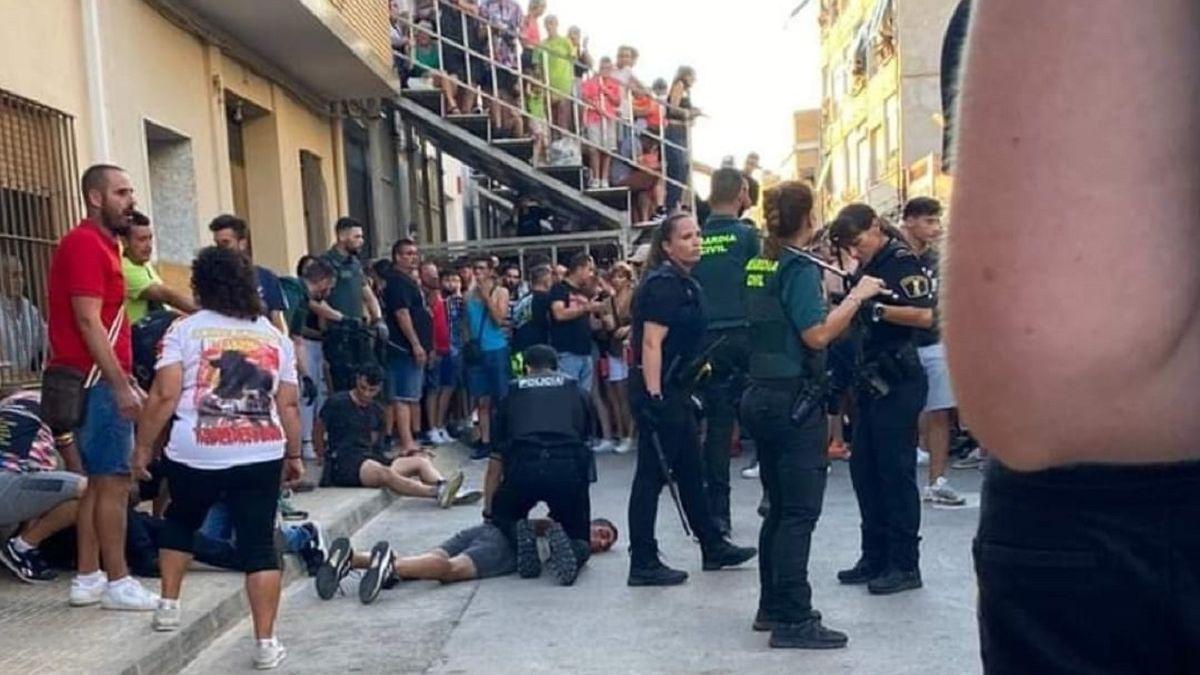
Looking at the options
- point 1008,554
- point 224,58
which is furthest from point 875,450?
point 224,58

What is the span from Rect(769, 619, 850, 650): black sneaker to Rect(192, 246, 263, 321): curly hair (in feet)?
8.51

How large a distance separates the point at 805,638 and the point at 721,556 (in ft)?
5.23

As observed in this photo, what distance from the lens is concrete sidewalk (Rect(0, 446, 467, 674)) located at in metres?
4.96

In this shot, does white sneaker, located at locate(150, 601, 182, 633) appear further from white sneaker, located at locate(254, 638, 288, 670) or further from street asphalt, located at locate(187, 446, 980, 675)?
white sneaker, located at locate(254, 638, 288, 670)

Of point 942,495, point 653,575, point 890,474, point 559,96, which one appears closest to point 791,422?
point 890,474

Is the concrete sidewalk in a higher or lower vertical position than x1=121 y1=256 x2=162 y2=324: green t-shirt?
lower

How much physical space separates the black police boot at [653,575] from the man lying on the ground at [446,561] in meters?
0.42

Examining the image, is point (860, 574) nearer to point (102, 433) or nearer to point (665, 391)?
point (665, 391)

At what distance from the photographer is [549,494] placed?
22.7 ft

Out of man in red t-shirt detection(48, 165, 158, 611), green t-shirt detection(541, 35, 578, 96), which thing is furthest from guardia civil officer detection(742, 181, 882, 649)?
green t-shirt detection(541, 35, 578, 96)

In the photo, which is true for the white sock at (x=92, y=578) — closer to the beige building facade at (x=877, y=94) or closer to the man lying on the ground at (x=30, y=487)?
the man lying on the ground at (x=30, y=487)

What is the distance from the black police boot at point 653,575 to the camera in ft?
21.9

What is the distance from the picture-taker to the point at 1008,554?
108 centimetres

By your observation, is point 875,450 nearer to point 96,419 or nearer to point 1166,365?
point 96,419
